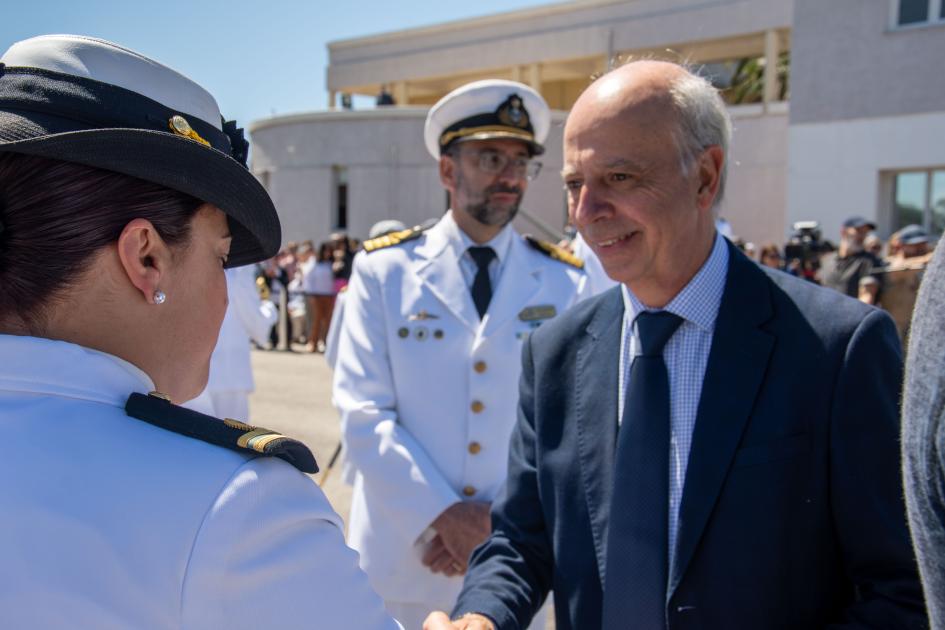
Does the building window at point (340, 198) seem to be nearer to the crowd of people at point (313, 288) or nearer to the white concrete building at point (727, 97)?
the white concrete building at point (727, 97)

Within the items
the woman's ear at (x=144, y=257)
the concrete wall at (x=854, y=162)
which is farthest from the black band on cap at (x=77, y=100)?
the concrete wall at (x=854, y=162)

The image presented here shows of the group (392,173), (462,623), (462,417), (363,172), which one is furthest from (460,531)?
(363,172)

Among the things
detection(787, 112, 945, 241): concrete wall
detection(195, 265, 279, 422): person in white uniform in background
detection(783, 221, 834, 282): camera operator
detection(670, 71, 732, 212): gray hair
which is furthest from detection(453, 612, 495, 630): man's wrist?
detection(787, 112, 945, 241): concrete wall

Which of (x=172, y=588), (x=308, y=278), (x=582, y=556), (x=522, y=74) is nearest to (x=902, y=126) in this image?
(x=308, y=278)

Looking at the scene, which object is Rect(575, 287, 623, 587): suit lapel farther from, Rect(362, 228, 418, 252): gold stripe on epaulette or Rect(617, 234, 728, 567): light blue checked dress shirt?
Rect(362, 228, 418, 252): gold stripe on epaulette

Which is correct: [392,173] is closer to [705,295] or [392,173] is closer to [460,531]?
[460,531]

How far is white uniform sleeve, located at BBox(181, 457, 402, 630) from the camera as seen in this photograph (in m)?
0.98

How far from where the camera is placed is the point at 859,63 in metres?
15.2

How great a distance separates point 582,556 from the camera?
1776 millimetres

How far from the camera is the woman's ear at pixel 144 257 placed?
1.11 metres

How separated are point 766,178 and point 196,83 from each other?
19.5m

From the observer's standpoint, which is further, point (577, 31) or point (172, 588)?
point (577, 31)

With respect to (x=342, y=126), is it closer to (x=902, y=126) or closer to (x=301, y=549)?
(x=902, y=126)

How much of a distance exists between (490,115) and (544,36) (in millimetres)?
23220
